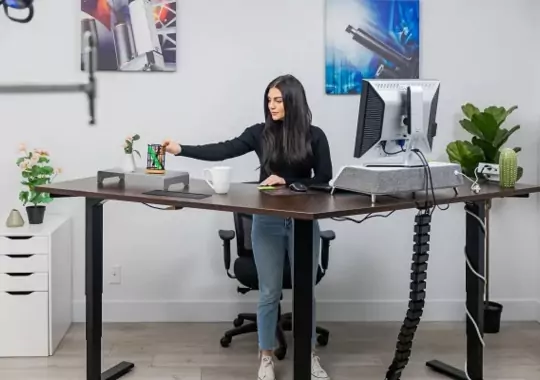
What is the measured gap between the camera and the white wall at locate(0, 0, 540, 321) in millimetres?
4141

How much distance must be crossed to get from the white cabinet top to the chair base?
42.9 inches

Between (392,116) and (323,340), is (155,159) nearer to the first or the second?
(392,116)

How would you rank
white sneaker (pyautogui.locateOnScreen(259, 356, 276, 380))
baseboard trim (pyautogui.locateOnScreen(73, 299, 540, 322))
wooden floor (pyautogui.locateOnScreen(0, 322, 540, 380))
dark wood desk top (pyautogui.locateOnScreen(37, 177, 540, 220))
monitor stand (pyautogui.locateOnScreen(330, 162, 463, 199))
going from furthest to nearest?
baseboard trim (pyautogui.locateOnScreen(73, 299, 540, 322)), wooden floor (pyautogui.locateOnScreen(0, 322, 540, 380)), white sneaker (pyautogui.locateOnScreen(259, 356, 276, 380)), monitor stand (pyautogui.locateOnScreen(330, 162, 463, 199)), dark wood desk top (pyautogui.locateOnScreen(37, 177, 540, 220))

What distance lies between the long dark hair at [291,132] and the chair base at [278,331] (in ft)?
3.05

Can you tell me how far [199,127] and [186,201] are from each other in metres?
1.61

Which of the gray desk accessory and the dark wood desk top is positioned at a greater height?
the gray desk accessory

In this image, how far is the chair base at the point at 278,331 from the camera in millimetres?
3670

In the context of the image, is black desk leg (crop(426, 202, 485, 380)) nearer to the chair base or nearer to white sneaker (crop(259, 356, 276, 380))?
the chair base

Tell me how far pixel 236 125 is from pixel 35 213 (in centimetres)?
123

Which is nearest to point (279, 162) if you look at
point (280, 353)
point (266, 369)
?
point (266, 369)

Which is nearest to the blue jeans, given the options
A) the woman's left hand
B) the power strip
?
the woman's left hand

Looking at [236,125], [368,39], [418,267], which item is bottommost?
[418,267]

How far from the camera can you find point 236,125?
166 inches

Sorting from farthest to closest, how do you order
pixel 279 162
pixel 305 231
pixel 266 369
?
pixel 266 369 → pixel 279 162 → pixel 305 231
